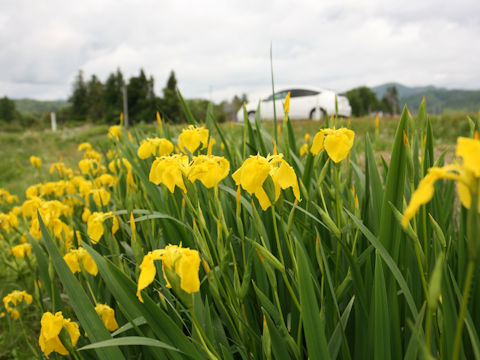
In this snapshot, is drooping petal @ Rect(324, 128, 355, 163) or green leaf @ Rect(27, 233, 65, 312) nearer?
drooping petal @ Rect(324, 128, 355, 163)

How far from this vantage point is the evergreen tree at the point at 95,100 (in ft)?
144

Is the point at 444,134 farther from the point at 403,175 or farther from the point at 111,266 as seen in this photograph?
the point at 111,266

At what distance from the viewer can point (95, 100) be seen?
160 feet

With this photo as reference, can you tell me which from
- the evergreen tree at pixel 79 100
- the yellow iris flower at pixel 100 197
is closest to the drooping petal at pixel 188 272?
the yellow iris flower at pixel 100 197

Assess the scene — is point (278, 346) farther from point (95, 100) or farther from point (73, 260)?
point (95, 100)

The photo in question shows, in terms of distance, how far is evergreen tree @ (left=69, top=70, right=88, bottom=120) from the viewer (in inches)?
2023

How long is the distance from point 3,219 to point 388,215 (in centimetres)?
181

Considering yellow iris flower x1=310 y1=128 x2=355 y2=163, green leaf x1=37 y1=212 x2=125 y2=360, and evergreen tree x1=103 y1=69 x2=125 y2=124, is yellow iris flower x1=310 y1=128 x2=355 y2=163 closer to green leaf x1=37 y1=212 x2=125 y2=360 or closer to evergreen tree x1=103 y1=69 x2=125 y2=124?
green leaf x1=37 y1=212 x2=125 y2=360

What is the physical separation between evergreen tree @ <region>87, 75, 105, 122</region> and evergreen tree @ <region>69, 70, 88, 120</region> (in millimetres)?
1041

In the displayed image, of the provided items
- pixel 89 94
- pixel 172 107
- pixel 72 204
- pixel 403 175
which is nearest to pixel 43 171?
pixel 72 204

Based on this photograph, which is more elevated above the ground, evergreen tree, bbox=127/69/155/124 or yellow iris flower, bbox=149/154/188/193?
evergreen tree, bbox=127/69/155/124

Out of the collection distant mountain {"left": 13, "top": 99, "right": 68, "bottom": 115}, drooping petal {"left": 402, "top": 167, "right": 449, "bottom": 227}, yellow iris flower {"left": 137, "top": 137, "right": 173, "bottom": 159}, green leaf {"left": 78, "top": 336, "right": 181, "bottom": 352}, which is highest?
distant mountain {"left": 13, "top": 99, "right": 68, "bottom": 115}

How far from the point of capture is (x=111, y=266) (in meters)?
0.87

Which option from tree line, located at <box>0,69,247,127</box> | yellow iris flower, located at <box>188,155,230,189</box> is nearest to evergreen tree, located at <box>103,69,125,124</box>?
tree line, located at <box>0,69,247,127</box>
